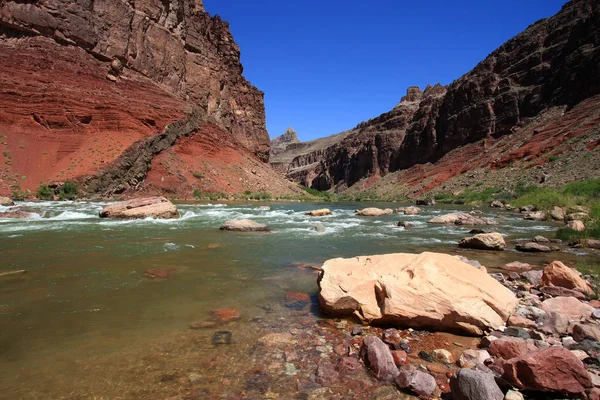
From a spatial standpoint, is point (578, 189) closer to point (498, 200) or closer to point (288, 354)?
point (498, 200)

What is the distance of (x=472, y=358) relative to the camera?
3.77 m

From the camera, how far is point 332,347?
4.19 meters

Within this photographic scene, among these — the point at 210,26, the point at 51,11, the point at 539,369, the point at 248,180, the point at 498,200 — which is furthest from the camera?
the point at 210,26

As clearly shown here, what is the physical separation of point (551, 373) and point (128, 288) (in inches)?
246

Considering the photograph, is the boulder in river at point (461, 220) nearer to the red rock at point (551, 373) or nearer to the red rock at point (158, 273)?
the red rock at point (158, 273)

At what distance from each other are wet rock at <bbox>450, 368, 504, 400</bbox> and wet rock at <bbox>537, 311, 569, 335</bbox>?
1901 millimetres

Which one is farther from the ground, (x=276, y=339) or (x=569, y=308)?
(x=569, y=308)

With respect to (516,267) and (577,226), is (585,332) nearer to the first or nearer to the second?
(516,267)

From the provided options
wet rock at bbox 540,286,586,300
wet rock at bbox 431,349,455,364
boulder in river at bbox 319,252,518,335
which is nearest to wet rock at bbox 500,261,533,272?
wet rock at bbox 540,286,586,300

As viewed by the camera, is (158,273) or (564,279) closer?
(564,279)

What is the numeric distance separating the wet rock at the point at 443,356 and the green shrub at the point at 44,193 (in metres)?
32.2

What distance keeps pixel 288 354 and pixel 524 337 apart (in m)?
2.92

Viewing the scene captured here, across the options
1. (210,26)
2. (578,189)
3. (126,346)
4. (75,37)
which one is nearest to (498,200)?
(578,189)

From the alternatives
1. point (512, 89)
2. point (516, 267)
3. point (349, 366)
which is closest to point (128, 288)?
point (349, 366)
